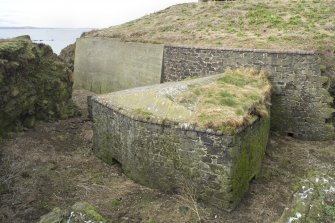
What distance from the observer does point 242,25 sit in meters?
18.2

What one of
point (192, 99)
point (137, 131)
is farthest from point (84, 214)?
point (192, 99)

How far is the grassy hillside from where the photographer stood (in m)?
15.0


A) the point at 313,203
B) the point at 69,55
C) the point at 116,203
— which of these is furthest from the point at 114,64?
the point at 313,203

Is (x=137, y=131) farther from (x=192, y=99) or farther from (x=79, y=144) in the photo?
(x=79, y=144)

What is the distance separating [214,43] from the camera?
52.4 feet

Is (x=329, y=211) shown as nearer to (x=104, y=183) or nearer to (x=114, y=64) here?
(x=104, y=183)

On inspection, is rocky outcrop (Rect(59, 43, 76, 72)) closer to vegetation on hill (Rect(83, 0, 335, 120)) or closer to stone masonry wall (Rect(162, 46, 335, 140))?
vegetation on hill (Rect(83, 0, 335, 120))

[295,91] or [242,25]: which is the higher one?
[242,25]

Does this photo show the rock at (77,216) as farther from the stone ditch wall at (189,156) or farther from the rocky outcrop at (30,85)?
the rocky outcrop at (30,85)

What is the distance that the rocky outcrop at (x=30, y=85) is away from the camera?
40.0 feet

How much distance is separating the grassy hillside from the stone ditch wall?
6.02 meters

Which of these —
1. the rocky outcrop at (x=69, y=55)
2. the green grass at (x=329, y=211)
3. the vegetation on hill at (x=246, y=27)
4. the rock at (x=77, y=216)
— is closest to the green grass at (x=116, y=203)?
the rock at (x=77, y=216)

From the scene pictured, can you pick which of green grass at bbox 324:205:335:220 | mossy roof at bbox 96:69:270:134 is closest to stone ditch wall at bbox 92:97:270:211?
mossy roof at bbox 96:69:270:134

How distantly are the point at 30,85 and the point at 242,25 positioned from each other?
10882 millimetres
